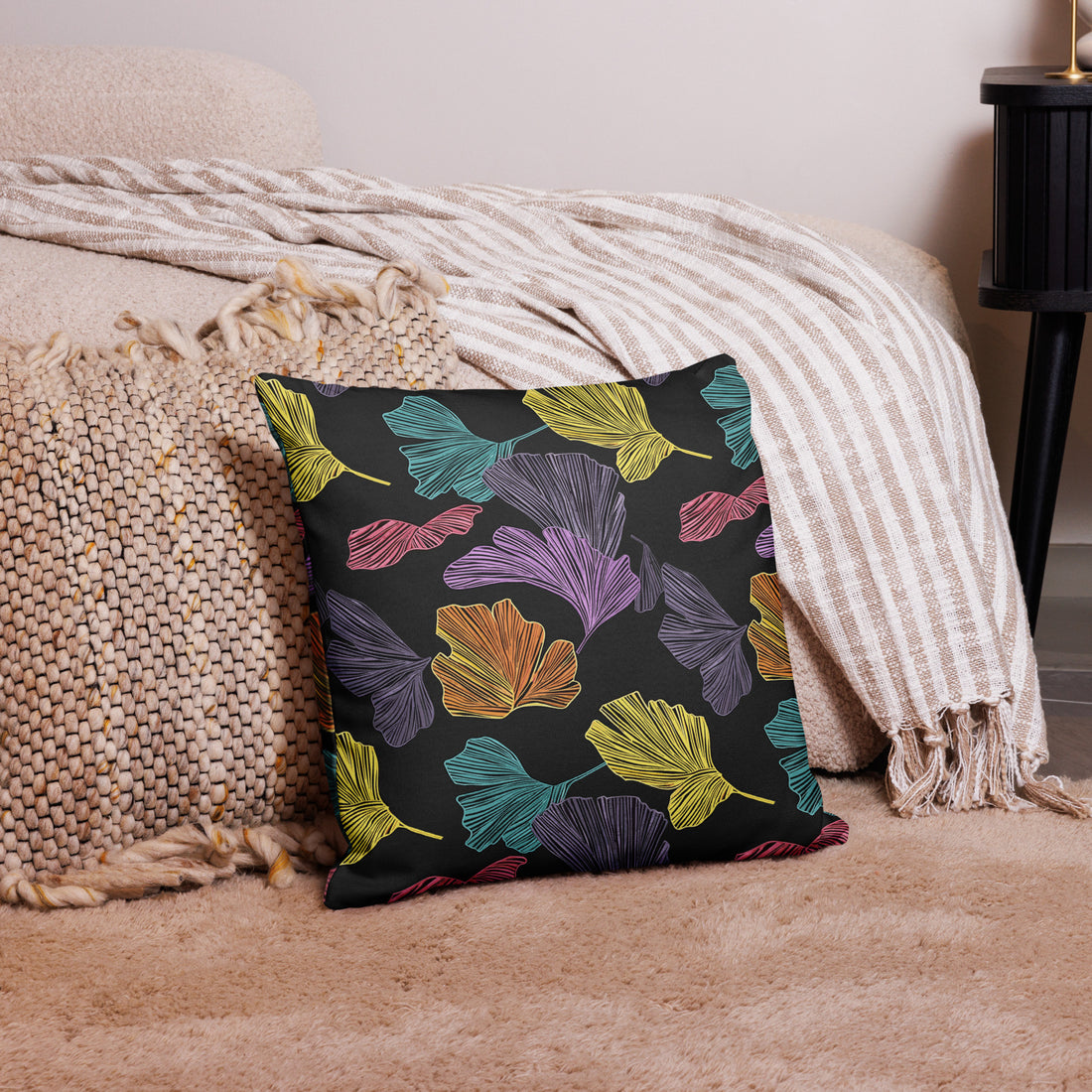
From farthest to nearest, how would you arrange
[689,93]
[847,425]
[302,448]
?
1. [689,93]
2. [847,425]
3. [302,448]

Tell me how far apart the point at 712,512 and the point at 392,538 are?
0.84 feet

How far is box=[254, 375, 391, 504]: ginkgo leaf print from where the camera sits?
754 mm

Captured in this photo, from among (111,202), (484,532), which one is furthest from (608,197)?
(484,532)

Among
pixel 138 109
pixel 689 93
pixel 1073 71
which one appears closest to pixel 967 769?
pixel 1073 71

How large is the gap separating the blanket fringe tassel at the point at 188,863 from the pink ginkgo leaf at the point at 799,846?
1.09 feet

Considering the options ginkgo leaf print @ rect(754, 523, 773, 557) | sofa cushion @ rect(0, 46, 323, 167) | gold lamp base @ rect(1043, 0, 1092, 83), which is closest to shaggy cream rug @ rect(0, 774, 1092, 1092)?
ginkgo leaf print @ rect(754, 523, 773, 557)

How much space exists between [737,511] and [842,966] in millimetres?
348

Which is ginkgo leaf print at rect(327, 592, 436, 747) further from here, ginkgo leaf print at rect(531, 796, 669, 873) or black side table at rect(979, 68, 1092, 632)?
black side table at rect(979, 68, 1092, 632)

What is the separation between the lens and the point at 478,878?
77 centimetres

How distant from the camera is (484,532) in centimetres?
76

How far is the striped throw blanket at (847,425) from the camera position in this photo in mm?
954

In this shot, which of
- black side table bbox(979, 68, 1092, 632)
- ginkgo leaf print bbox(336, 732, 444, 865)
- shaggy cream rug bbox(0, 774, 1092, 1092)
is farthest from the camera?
black side table bbox(979, 68, 1092, 632)

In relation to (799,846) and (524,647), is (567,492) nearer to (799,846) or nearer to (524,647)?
(524,647)

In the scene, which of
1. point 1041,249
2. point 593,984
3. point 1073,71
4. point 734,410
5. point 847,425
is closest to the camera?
point 593,984
